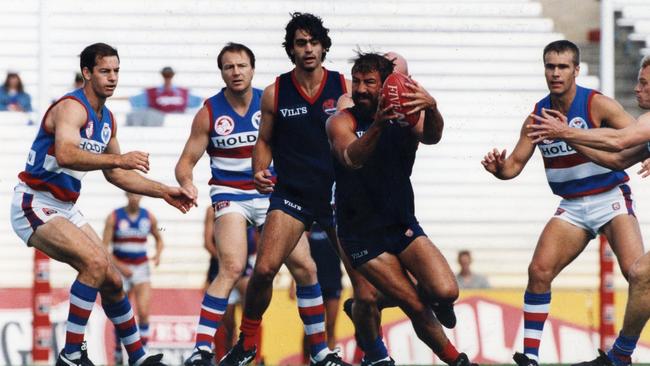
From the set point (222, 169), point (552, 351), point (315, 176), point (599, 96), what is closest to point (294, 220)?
point (315, 176)

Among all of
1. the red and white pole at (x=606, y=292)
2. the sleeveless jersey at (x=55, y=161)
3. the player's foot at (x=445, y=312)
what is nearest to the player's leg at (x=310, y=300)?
the player's foot at (x=445, y=312)

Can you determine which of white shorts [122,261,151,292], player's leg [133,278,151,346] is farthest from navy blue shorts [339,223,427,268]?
white shorts [122,261,151,292]

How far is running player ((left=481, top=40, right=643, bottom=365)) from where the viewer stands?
36.0ft

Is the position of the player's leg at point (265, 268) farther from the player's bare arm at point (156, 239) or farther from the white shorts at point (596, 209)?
the player's bare arm at point (156, 239)

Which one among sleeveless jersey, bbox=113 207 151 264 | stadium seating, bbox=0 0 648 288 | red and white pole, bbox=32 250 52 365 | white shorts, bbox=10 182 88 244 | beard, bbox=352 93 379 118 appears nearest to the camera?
beard, bbox=352 93 379 118

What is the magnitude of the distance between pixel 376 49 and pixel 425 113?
984 cm

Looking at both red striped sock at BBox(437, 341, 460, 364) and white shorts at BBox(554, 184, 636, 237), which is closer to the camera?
red striped sock at BBox(437, 341, 460, 364)

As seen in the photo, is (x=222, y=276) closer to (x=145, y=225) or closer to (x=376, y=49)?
(x=145, y=225)

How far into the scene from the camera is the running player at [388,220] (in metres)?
9.91

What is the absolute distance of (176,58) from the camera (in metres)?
19.8

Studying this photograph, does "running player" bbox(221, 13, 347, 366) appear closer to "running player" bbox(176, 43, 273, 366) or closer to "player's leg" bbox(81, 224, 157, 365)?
"running player" bbox(176, 43, 273, 366)

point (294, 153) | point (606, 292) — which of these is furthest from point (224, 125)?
point (606, 292)

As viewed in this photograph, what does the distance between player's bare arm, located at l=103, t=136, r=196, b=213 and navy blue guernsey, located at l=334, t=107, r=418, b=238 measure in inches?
46.6

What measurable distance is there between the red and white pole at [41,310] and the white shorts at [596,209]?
20.3 ft
